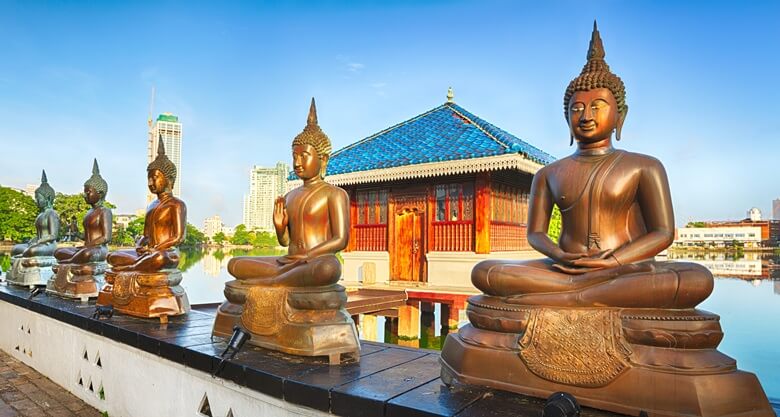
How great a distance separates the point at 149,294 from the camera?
15.8ft

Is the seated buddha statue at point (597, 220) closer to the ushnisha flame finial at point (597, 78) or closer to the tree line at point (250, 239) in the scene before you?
the ushnisha flame finial at point (597, 78)

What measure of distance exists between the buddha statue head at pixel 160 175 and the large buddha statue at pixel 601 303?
12.5ft

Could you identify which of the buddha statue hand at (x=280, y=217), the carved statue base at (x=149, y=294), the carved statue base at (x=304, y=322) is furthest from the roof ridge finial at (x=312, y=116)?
the carved statue base at (x=149, y=294)

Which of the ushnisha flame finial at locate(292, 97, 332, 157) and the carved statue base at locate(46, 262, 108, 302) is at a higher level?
the ushnisha flame finial at locate(292, 97, 332, 157)

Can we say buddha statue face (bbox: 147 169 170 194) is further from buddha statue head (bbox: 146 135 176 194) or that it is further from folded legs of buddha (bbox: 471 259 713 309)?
folded legs of buddha (bbox: 471 259 713 309)

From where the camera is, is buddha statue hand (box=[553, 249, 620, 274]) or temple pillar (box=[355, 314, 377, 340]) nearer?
buddha statue hand (box=[553, 249, 620, 274])

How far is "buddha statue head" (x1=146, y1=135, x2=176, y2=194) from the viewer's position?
5145 millimetres

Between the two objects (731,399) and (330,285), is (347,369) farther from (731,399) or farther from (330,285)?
(731,399)

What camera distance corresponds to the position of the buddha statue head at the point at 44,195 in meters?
8.03

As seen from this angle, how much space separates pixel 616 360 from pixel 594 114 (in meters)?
1.22

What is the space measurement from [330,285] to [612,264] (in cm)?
179

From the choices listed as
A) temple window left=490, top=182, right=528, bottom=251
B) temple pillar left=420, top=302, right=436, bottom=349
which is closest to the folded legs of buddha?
temple window left=490, top=182, right=528, bottom=251

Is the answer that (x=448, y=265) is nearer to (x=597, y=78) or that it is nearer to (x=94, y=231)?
(x=94, y=231)

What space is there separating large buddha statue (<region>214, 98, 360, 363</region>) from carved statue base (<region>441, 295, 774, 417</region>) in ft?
3.51
